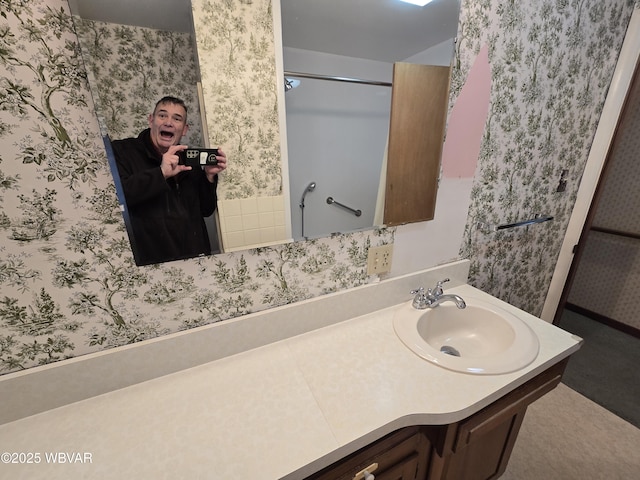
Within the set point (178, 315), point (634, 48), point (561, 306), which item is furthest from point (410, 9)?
point (561, 306)

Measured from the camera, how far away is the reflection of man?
597mm

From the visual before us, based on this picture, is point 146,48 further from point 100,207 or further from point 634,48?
point 634,48

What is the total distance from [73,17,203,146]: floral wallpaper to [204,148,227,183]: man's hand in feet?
0.40

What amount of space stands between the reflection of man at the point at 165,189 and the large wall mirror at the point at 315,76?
2 centimetres

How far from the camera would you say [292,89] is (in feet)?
2.39

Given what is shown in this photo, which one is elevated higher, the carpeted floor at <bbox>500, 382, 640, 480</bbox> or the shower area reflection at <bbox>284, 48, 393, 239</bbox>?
the shower area reflection at <bbox>284, 48, 393, 239</bbox>

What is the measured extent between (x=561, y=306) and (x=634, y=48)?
1.49 meters

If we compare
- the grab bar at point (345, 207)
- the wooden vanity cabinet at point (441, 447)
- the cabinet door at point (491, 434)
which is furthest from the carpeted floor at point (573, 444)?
the grab bar at point (345, 207)

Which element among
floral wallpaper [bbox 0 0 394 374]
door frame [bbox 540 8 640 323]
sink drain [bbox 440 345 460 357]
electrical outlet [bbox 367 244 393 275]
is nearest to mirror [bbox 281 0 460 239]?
electrical outlet [bbox 367 244 393 275]

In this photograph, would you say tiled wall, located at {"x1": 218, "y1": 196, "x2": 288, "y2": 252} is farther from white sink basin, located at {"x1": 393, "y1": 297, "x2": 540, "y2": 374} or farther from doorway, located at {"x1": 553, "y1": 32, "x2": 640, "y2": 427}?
doorway, located at {"x1": 553, "y1": 32, "x2": 640, "y2": 427}

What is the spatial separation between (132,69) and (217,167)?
25 cm

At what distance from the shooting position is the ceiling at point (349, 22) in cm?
55

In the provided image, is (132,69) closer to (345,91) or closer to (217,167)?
(217,167)

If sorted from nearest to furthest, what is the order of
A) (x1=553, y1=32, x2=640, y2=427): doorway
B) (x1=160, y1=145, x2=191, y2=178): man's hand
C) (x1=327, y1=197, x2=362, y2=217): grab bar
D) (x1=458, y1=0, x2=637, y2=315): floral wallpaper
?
(x1=160, y1=145, x2=191, y2=178): man's hand < (x1=327, y1=197, x2=362, y2=217): grab bar < (x1=458, y1=0, x2=637, y2=315): floral wallpaper < (x1=553, y1=32, x2=640, y2=427): doorway
